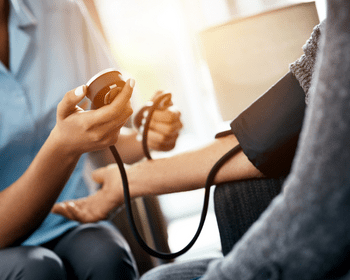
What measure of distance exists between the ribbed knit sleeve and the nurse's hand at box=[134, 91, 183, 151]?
0.26 meters

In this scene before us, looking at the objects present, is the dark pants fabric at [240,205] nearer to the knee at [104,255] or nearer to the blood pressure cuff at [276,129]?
the blood pressure cuff at [276,129]

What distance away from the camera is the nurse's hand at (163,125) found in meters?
0.60

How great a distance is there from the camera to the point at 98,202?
65cm

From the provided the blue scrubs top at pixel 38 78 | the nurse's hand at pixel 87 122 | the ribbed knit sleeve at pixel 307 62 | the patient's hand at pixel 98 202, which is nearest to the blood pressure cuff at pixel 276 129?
the ribbed knit sleeve at pixel 307 62

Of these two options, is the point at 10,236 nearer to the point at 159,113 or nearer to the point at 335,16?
the point at 159,113

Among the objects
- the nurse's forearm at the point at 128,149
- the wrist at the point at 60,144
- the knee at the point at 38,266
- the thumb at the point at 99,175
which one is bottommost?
the knee at the point at 38,266

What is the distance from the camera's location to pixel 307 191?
164mm

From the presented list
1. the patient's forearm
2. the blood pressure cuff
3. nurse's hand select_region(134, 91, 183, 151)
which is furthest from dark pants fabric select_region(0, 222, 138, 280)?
the blood pressure cuff

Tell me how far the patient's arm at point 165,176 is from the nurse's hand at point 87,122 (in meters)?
0.15

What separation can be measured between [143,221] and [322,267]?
60cm

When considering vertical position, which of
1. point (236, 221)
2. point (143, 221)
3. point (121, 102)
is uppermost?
point (121, 102)

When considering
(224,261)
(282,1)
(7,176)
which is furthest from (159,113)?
(282,1)

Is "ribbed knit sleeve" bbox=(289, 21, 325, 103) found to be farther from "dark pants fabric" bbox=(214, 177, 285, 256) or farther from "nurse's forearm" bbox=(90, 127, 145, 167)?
"nurse's forearm" bbox=(90, 127, 145, 167)

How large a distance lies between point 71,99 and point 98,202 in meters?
0.32
